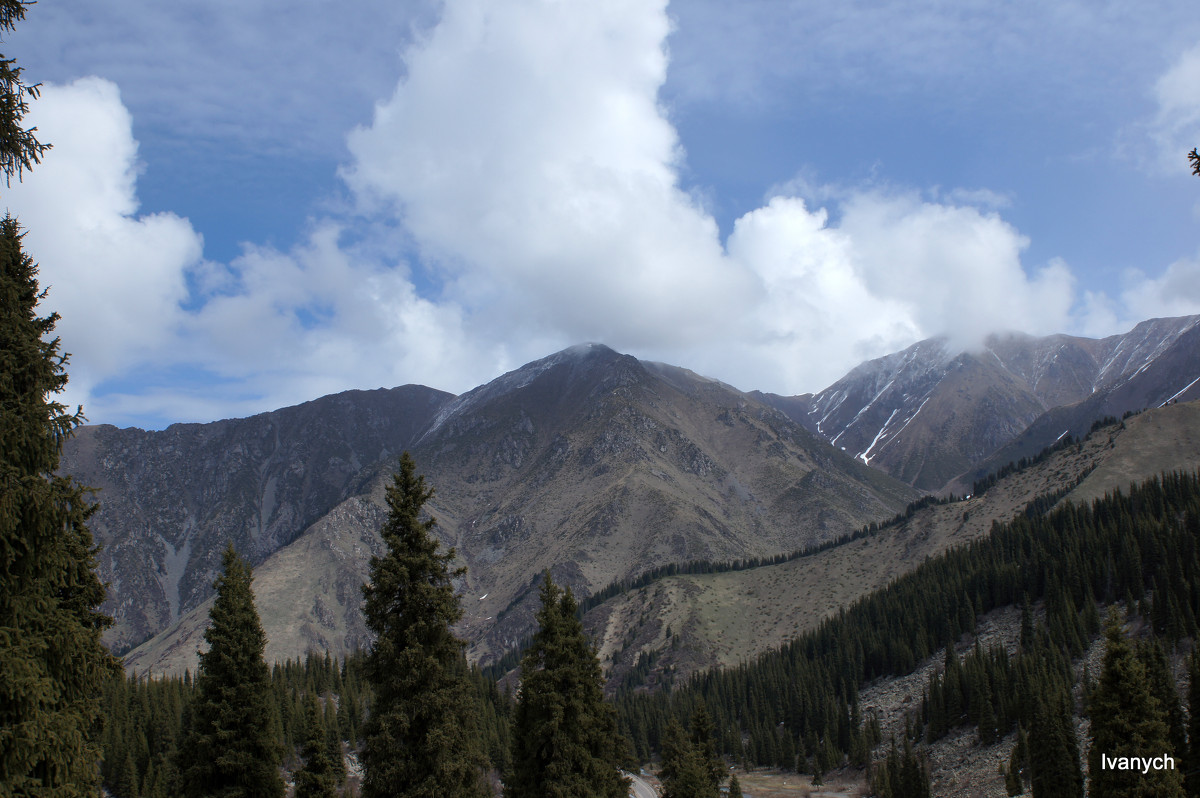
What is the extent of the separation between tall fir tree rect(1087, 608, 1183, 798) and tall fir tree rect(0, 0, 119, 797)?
37258 millimetres

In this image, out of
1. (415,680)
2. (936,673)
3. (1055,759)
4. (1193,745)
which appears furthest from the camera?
(936,673)

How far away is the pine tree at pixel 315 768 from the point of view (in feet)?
103

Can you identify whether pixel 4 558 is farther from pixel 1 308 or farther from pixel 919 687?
pixel 919 687

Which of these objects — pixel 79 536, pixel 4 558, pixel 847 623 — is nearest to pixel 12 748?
pixel 4 558

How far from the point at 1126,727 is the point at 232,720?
1474 inches

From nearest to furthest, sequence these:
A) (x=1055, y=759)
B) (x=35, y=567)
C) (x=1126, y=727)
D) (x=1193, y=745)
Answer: (x=35, y=567) → (x=1126, y=727) → (x=1193, y=745) → (x=1055, y=759)

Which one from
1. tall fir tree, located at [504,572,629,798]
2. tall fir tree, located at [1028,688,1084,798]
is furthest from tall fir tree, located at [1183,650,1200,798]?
tall fir tree, located at [504,572,629,798]

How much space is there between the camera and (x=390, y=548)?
70.3ft

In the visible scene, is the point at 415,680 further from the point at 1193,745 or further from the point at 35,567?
the point at 1193,745

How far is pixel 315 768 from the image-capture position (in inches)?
1256

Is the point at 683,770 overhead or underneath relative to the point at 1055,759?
overhead

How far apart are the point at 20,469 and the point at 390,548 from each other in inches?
419

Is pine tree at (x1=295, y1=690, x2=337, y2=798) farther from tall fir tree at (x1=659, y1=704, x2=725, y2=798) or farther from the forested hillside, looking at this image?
the forested hillside

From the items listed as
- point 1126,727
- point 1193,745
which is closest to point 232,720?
point 1126,727
